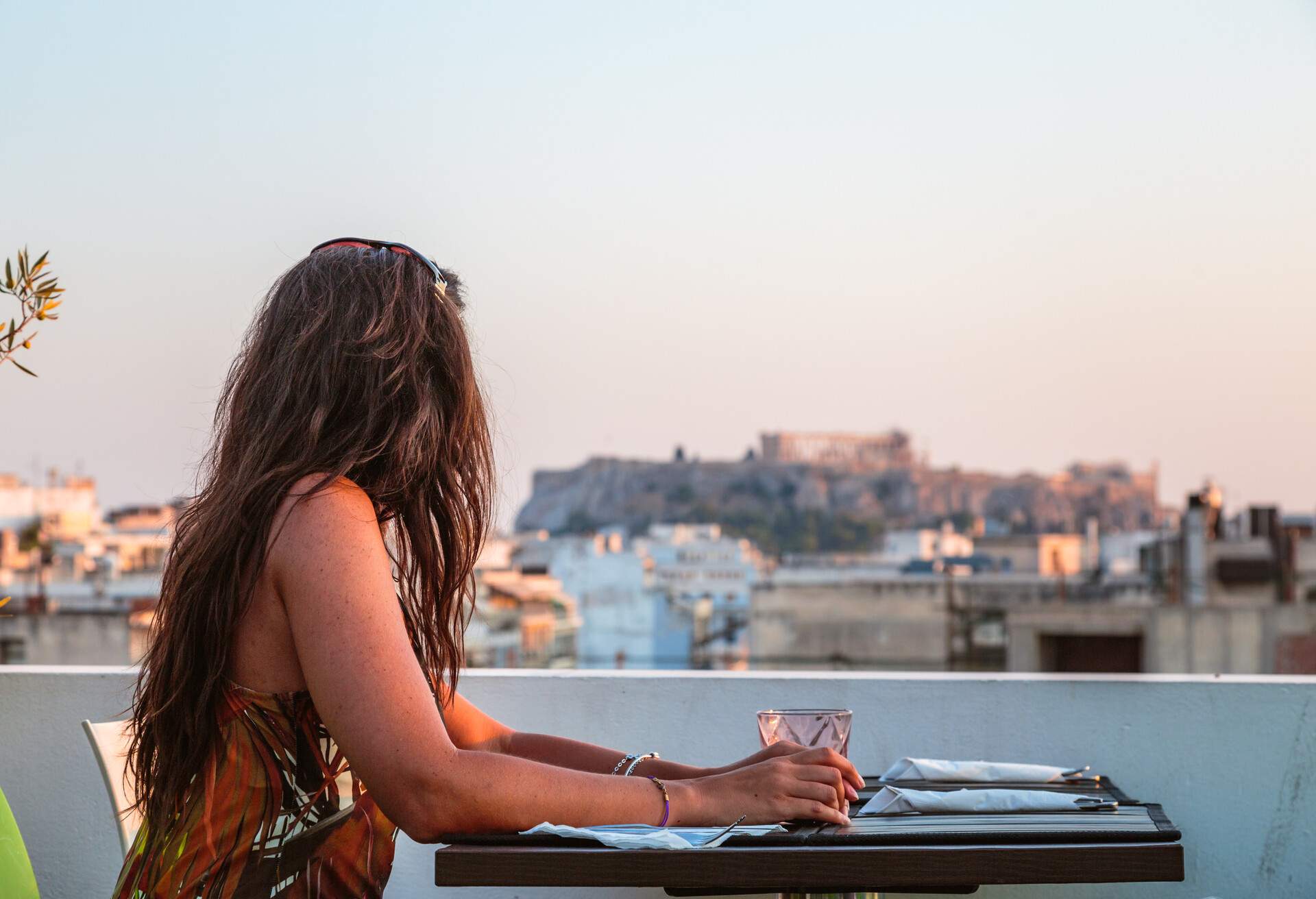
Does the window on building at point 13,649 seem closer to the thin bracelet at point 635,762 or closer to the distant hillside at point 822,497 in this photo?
the thin bracelet at point 635,762

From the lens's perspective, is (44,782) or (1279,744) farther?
(44,782)

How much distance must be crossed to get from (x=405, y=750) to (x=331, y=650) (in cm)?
9

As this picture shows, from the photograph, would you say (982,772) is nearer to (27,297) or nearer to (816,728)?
(816,728)

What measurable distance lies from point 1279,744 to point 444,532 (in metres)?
1.31

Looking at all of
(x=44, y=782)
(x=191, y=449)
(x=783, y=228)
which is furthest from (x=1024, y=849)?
(x=783, y=228)

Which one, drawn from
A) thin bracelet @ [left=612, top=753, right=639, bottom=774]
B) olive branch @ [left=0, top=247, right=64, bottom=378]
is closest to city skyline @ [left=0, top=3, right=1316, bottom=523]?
olive branch @ [left=0, top=247, right=64, bottom=378]

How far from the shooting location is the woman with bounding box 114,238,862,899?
3.08 feet

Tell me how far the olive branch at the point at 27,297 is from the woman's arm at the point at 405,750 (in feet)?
2.50

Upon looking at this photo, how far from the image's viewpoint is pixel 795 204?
140 feet

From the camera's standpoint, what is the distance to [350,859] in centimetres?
109

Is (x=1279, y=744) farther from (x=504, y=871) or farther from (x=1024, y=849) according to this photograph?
(x=504, y=871)

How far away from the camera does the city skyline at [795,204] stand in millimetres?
21016

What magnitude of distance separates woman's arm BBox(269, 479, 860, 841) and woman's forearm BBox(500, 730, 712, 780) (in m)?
0.23

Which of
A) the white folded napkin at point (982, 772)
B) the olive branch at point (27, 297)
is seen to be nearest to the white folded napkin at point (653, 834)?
the white folded napkin at point (982, 772)
